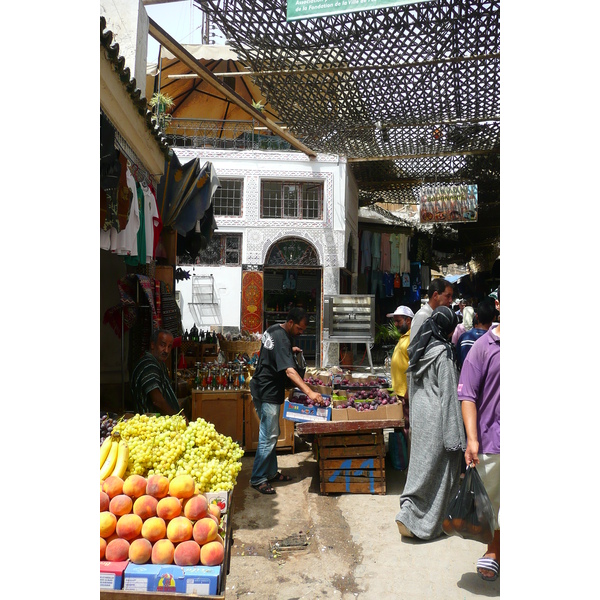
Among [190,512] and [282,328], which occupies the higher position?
[282,328]

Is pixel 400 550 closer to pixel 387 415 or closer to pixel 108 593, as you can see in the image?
pixel 387 415

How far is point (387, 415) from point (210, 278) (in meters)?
11.0

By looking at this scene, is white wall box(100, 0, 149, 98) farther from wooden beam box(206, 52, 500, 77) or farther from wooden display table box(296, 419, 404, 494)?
wooden display table box(296, 419, 404, 494)

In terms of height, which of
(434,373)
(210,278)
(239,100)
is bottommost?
(434,373)

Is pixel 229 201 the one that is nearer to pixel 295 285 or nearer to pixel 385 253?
pixel 295 285

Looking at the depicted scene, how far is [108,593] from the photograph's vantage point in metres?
2.11

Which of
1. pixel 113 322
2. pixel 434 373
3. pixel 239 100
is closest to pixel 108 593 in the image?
pixel 434 373

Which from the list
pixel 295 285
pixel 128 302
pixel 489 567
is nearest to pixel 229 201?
pixel 295 285

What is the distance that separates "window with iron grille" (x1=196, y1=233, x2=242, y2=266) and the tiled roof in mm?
9357

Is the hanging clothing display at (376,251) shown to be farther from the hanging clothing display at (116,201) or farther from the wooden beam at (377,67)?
the hanging clothing display at (116,201)

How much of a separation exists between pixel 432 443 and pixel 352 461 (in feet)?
4.59

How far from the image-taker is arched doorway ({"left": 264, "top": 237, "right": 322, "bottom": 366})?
15609mm

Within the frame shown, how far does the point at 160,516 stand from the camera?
2412mm

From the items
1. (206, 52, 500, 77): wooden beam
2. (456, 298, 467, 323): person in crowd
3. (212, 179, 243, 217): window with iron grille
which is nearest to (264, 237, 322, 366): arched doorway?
(212, 179, 243, 217): window with iron grille
